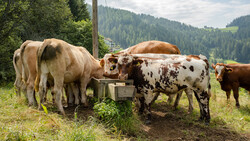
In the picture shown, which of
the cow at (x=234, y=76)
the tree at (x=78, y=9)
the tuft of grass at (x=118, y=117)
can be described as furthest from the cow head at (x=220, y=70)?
the tree at (x=78, y=9)

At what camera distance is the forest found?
13.9 meters

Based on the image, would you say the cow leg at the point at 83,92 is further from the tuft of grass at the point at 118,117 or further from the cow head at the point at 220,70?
the cow head at the point at 220,70

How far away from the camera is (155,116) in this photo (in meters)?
7.10

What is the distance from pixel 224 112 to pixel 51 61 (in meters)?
6.75

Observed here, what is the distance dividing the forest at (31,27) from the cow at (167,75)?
1119 cm

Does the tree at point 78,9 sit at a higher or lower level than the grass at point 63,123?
higher

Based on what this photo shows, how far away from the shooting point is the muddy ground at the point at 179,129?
5426mm

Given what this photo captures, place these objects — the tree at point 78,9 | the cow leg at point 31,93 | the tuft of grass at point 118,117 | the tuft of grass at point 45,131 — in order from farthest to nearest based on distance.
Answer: the tree at point 78,9 → the cow leg at point 31,93 → the tuft of grass at point 118,117 → the tuft of grass at point 45,131

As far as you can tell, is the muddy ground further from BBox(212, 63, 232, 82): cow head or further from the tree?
the tree

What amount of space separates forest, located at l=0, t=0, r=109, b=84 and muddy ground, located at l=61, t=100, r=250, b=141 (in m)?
9.88

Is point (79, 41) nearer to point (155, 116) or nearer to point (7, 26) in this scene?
point (7, 26)

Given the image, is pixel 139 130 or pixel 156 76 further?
pixel 156 76

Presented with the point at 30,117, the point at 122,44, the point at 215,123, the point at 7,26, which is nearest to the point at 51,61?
the point at 30,117

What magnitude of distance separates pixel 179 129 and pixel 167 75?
67.1 inches
